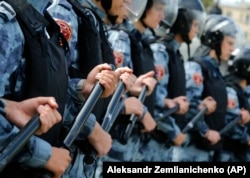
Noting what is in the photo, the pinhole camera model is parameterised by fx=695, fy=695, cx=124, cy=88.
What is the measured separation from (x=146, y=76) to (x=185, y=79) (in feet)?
4.47

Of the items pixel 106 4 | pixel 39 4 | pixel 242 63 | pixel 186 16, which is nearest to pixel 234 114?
pixel 242 63

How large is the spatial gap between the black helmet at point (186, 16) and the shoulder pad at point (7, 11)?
11.7 feet

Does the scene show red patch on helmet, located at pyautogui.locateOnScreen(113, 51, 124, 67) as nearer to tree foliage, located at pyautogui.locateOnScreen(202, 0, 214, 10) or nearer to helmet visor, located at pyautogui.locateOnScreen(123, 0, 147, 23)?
helmet visor, located at pyautogui.locateOnScreen(123, 0, 147, 23)

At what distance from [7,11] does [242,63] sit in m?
4.74

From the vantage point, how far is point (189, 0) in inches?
238

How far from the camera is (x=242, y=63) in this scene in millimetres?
6867

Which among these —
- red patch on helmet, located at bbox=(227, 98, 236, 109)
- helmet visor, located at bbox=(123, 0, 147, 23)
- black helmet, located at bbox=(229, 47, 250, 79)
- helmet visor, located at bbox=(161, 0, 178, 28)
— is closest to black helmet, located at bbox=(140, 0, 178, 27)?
helmet visor, located at bbox=(161, 0, 178, 28)

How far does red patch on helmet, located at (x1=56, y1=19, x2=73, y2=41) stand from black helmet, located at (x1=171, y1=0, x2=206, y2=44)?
292 cm

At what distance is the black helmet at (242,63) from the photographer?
685 centimetres

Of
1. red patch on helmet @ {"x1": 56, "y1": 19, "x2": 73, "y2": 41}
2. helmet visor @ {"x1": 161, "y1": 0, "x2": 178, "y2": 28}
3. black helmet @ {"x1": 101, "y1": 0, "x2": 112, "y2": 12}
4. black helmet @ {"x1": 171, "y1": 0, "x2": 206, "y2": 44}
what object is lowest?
black helmet @ {"x1": 171, "y1": 0, "x2": 206, "y2": 44}

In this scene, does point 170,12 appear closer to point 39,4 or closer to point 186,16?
point 186,16

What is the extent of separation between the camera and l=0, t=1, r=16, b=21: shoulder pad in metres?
2.38

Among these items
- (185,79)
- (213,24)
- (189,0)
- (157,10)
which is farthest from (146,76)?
(213,24)

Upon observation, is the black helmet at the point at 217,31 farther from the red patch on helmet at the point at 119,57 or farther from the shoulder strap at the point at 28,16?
the shoulder strap at the point at 28,16
